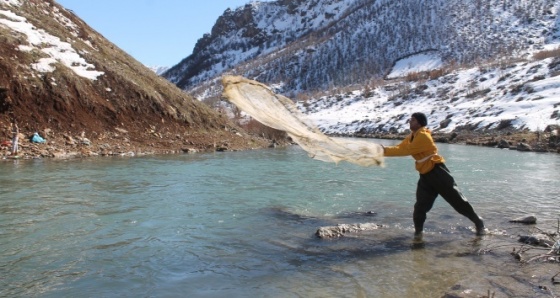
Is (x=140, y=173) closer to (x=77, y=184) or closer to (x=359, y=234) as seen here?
(x=77, y=184)

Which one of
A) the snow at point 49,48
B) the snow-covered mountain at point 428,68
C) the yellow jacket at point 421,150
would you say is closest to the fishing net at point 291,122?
the yellow jacket at point 421,150

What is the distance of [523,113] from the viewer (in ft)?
147

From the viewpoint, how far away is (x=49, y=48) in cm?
2583

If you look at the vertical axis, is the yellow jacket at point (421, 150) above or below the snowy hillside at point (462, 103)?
below

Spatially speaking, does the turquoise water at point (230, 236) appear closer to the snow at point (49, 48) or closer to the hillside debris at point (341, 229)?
the hillside debris at point (341, 229)

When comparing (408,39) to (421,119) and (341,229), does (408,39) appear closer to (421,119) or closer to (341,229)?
(421,119)

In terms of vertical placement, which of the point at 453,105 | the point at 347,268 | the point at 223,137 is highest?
the point at 453,105

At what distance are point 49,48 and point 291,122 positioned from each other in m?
23.9

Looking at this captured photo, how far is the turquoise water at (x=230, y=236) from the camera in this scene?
5359 mm

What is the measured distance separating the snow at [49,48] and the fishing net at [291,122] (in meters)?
21.4

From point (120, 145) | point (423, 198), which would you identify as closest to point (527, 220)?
point (423, 198)

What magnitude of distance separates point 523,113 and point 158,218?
149 ft

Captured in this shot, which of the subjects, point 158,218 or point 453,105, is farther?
point 453,105

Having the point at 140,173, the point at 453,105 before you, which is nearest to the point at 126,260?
the point at 140,173
